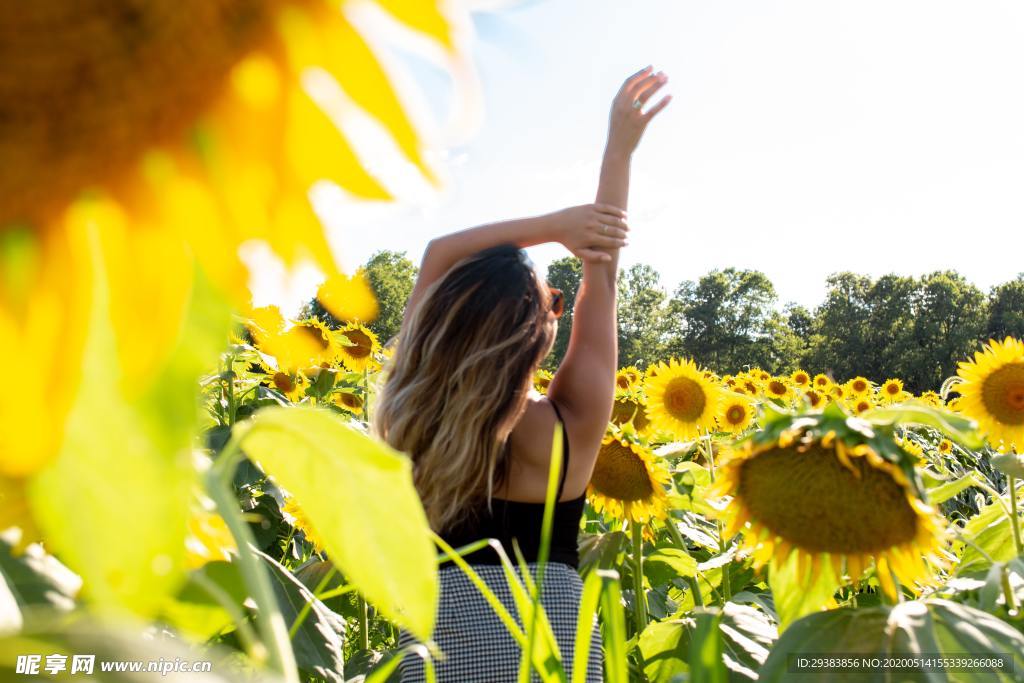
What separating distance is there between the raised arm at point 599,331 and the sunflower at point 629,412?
1.37m

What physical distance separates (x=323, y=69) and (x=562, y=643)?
1.47 metres

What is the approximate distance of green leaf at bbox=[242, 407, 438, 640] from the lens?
0.90 ft

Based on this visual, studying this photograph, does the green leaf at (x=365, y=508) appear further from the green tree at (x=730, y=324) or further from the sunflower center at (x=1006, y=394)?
the green tree at (x=730, y=324)

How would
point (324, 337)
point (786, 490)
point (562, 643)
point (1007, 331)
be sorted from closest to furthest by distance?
point (786, 490), point (562, 643), point (324, 337), point (1007, 331)

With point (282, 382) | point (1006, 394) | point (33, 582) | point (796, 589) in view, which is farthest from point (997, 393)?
point (282, 382)

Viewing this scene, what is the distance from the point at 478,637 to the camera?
149cm

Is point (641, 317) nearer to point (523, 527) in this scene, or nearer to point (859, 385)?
point (859, 385)

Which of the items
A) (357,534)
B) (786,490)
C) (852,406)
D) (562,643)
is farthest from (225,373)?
(852,406)

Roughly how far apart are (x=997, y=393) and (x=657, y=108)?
1627mm

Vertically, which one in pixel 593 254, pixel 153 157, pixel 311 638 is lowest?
pixel 311 638

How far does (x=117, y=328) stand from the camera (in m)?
0.21

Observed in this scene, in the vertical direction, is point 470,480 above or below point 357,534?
below

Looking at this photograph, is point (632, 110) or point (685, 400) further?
point (685, 400)

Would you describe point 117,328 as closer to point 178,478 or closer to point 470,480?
point 178,478
